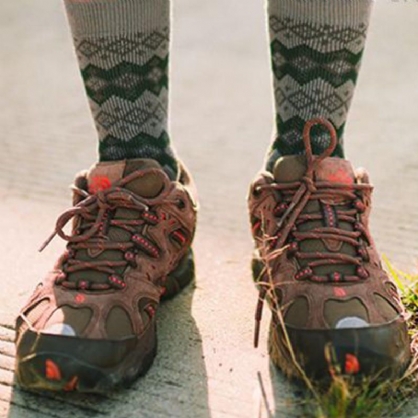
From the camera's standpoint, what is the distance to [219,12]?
3518 mm

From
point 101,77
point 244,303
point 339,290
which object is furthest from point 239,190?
point 339,290

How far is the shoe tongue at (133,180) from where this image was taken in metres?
1.31

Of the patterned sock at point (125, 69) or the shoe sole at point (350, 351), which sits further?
the patterned sock at point (125, 69)

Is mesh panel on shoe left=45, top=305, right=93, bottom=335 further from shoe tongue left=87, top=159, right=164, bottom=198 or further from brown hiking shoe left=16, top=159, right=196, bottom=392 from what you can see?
shoe tongue left=87, top=159, right=164, bottom=198

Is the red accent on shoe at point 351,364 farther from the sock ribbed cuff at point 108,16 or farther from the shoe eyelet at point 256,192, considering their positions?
the sock ribbed cuff at point 108,16

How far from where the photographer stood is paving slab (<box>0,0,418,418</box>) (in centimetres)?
119

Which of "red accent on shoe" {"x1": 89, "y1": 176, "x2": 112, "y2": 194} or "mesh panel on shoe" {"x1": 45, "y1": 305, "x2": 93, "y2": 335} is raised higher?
"red accent on shoe" {"x1": 89, "y1": 176, "x2": 112, "y2": 194}

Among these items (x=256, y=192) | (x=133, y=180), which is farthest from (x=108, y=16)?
(x=256, y=192)

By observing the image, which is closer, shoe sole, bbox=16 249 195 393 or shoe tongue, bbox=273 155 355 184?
shoe sole, bbox=16 249 195 393

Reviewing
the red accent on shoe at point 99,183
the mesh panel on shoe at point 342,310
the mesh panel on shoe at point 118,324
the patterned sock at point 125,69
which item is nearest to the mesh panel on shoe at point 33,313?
the mesh panel on shoe at point 118,324

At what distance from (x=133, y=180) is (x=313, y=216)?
293mm

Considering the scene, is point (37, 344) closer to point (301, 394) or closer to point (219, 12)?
point (301, 394)

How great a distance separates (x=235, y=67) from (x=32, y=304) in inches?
69.6

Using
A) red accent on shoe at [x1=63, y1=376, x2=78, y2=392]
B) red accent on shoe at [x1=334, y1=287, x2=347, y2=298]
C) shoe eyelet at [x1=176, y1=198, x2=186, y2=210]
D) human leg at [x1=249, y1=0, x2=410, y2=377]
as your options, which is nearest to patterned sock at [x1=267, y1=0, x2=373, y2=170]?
human leg at [x1=249, y1=0, x2=410, y2=377]
